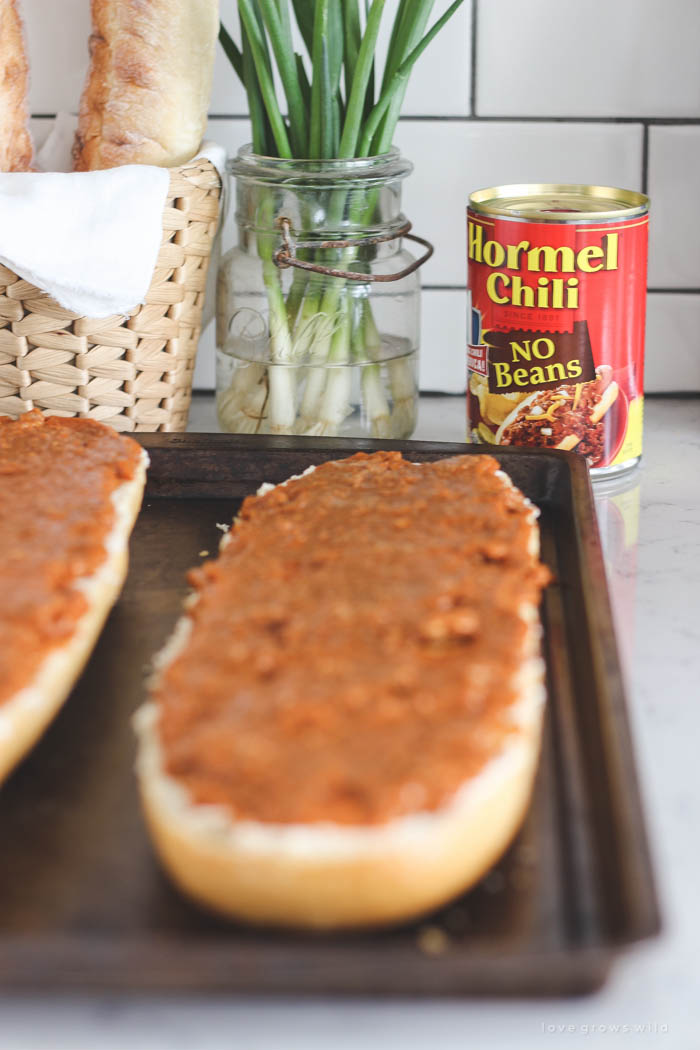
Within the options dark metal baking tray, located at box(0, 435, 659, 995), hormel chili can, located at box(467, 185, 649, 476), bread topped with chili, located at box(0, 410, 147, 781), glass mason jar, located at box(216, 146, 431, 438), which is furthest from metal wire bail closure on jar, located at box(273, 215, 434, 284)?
dark metal baking tray, located at box(0, 435, 659, 995)

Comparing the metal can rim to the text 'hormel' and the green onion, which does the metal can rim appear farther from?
the green onion

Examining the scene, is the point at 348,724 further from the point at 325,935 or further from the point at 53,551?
the point at 53,551

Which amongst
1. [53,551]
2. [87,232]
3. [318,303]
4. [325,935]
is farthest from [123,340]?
[325,935]

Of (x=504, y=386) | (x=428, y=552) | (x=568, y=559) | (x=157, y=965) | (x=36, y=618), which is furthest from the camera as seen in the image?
(x=504, y=386)

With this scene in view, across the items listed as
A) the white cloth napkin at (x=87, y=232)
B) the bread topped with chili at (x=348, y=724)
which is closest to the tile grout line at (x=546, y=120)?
the white cloth napkin at (x=87, y=232)

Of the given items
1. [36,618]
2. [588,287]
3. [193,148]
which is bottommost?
[36,618]

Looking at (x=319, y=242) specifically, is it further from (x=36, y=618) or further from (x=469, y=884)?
(x=469, y=884)

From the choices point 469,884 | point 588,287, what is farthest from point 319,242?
point 469,884
